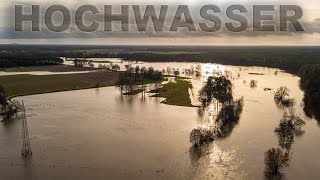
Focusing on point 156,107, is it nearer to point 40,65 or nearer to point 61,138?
point 61,138

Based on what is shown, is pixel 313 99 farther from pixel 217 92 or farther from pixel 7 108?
pixel 7 108

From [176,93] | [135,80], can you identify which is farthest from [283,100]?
[135,80]

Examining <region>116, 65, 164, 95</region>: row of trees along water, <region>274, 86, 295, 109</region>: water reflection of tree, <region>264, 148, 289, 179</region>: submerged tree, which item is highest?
<region>116, 65, 164, 95</region>: row of trees along water

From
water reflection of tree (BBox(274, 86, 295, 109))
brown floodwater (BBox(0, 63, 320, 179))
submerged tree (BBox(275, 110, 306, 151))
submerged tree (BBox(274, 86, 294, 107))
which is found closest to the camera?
brown floodwater (BBox(0, 63, 320, 179))

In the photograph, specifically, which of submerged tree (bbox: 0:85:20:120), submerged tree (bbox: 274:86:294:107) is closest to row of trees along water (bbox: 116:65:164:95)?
submerged tree (bbox: 0:85:20:120)

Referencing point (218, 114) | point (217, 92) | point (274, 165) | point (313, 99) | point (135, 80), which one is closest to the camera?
point (274, 165)

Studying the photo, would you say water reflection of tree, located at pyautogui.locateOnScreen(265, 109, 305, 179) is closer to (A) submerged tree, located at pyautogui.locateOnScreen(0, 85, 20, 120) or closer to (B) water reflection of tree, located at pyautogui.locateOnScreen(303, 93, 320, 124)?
(B) water reflection of tree, located at pyautogui.locateOnScreen(303, 93, 320, 124)

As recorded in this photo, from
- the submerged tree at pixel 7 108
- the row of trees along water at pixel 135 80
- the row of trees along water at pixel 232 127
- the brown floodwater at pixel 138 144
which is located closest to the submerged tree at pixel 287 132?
the row of trees along water at pixel 232 127
